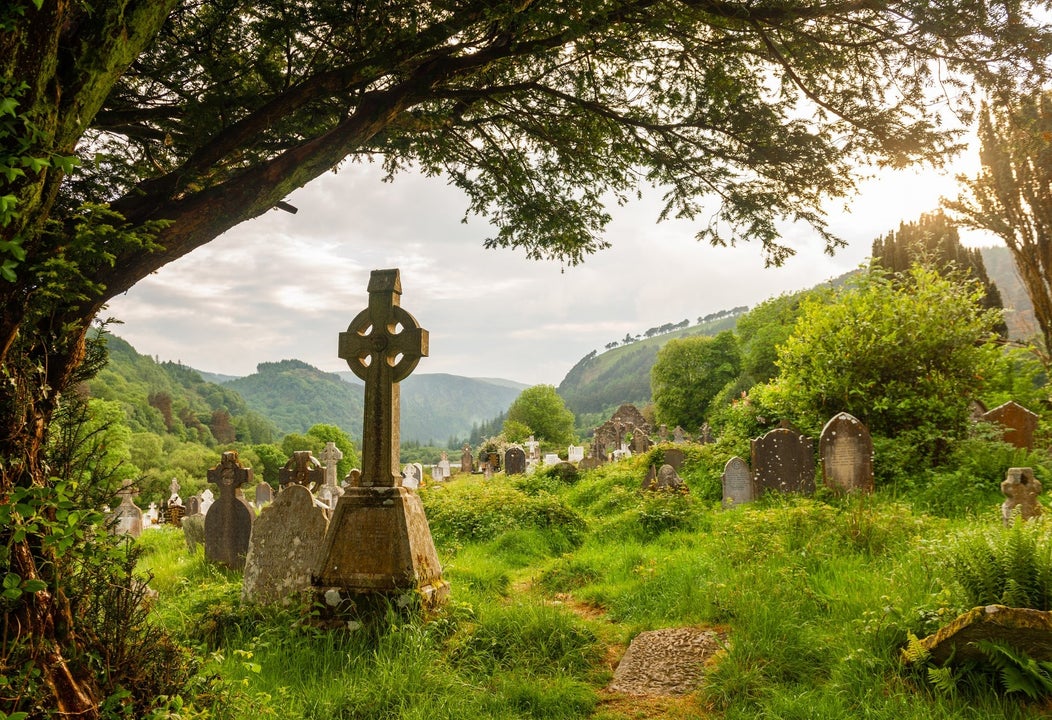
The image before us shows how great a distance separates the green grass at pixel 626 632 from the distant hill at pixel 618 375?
115 m

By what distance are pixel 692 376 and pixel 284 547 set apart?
114ft

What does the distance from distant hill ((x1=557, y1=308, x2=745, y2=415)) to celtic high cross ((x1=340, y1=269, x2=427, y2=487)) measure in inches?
4565

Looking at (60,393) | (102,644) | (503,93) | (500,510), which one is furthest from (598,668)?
(500,510)

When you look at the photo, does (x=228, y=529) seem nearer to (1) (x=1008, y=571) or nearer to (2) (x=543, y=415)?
(1) (x=1008, y=571)

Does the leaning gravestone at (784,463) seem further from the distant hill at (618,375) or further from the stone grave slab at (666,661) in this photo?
the distant hill at (618,375)

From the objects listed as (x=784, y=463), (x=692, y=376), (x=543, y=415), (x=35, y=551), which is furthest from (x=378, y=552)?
(x=543, y=415)

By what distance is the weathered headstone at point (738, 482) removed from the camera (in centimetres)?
1016

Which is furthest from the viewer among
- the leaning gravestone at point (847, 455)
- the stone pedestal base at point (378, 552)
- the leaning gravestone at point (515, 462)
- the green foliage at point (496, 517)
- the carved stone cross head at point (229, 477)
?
the leaning gravestone at point (515, 462)

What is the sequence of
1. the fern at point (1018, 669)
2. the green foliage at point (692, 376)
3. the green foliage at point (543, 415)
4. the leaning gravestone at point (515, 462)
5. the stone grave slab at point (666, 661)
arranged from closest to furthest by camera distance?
the fern at point (1018, 669) < the stone grave slab at point (666, 661) < the leaning gravestone at point (515, 462) < the green foliage at point (692, 376) < the green foliage at point (543, 415)

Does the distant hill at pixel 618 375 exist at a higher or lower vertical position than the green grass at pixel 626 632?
higher

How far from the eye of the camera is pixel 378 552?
17.2ft

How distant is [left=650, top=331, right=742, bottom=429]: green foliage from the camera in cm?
3747

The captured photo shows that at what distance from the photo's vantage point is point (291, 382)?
155000 millimetres

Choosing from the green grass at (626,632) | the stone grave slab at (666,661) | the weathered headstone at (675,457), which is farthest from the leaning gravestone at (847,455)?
the stone grave slab at (666,661)
